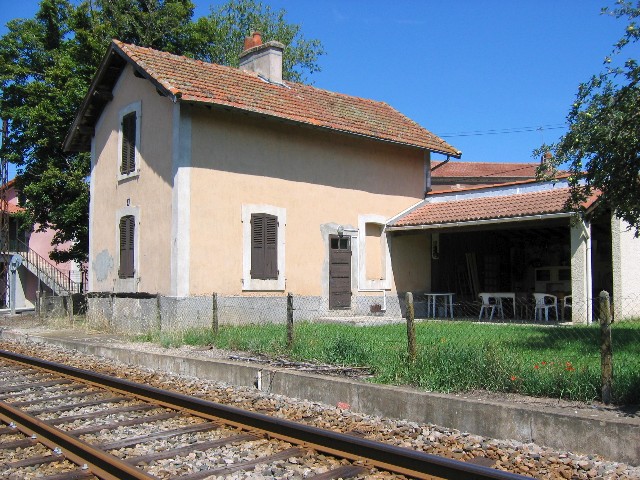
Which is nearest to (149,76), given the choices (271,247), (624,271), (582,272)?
(271,247)

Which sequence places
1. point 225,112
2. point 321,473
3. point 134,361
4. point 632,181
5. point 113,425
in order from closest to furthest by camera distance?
point 321,473 < point 113,425 < point 632,181 < point 134,361 < point 225,112

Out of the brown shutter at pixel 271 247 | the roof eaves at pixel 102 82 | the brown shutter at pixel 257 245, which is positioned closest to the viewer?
the roof eaves at pixel 102 82

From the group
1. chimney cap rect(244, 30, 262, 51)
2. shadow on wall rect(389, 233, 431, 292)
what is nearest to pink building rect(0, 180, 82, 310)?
chimney cap rect(244, 30, 262, 51)

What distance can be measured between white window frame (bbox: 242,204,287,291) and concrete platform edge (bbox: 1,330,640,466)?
20.2ft

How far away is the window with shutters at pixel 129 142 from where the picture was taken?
17.2 m

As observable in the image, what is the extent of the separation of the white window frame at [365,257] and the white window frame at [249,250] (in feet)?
9.00

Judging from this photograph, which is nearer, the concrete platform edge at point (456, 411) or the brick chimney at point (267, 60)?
the concrete platform edge at point (456, 411)

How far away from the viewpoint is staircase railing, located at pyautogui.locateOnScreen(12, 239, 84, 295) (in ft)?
105

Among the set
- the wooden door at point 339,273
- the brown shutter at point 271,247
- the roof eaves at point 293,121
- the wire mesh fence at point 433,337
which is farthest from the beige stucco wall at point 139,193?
the wooden door at point 339,273

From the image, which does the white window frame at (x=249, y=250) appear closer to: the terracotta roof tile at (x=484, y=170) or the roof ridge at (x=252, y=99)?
the roof ridge at (x=252, y=99)

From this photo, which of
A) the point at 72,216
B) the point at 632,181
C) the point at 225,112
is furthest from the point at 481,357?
the point at 72,216

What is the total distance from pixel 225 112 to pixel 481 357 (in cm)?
1047

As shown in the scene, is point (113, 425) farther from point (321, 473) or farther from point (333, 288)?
point (333, 288)

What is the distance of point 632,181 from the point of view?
374 inches
